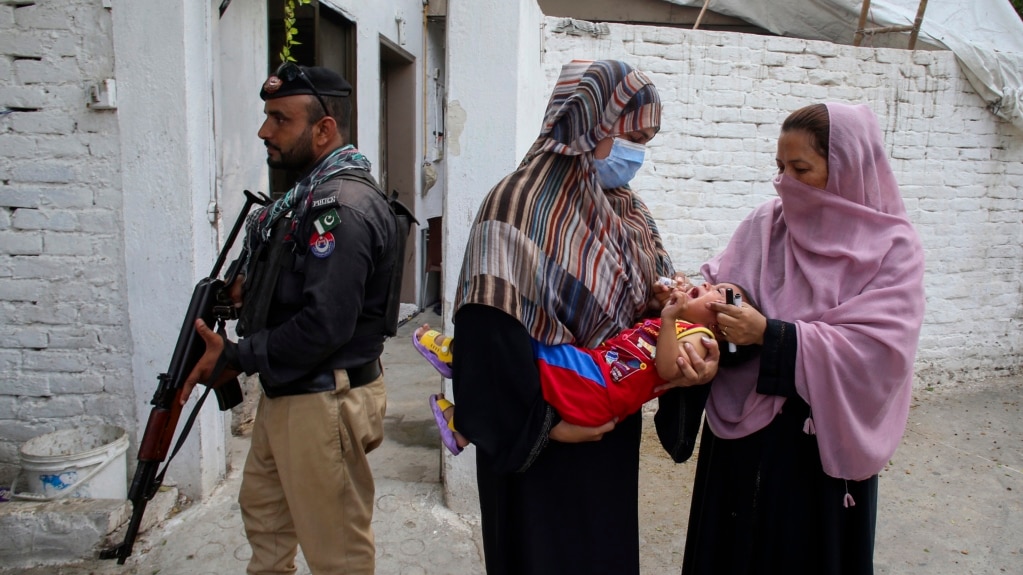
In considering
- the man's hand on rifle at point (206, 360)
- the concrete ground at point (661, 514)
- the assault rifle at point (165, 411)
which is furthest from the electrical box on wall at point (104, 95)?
the concrete ground at point (661, 514)

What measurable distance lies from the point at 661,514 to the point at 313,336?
2.20 metres

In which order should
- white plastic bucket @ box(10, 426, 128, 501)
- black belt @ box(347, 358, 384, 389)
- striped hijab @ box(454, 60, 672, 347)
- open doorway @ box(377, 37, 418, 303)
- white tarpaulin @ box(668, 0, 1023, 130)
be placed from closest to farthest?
striped hijab @ box(454, 60, 672, 347) < black belt @ box(347, 358, 384, 389) < white plastic bucket @ box(10, 426, 128, 501) < white tarpaulin @ box(668, 0, 1023, 130) < open doorway @ box(377, 37, 418, 303)

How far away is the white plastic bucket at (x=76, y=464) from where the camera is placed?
2920mm

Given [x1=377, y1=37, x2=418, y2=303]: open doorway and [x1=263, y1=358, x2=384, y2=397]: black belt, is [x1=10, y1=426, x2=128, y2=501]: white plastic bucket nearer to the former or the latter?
[x1=263, y1=358, x2=384, y2=397]: black belt

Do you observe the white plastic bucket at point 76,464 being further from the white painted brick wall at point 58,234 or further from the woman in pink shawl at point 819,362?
the woman in pink shawl at point 819,362

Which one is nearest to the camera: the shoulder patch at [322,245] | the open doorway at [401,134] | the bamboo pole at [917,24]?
the shoulder patch at [322,245]

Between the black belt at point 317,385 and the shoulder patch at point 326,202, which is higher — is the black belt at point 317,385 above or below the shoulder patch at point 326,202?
below

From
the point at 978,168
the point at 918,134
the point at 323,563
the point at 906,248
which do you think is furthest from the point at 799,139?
the point at 978,168

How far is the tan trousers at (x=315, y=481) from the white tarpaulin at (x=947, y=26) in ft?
16.5

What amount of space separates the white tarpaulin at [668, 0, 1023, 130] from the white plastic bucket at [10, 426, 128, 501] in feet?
19.2

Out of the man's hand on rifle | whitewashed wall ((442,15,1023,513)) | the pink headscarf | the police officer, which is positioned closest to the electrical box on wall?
the police officer

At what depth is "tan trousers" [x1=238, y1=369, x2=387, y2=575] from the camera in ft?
7.34

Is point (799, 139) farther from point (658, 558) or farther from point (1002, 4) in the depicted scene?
A: point (1002, 4)

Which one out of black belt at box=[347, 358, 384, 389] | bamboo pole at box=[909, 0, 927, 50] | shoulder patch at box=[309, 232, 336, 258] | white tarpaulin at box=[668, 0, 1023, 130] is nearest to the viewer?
shoulder patch at box=[309, 232, 336, 258]
